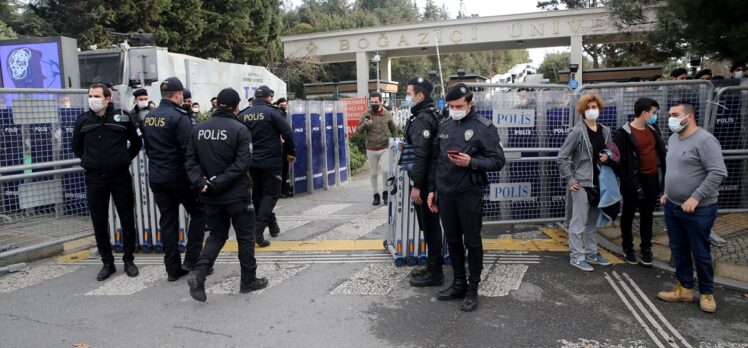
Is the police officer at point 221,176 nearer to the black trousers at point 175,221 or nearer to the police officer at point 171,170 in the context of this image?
the police officer at point 171,170

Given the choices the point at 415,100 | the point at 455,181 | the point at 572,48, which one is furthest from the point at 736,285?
the point at 572,48

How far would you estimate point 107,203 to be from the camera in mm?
5883

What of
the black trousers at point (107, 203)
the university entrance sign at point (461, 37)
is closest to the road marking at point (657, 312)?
the black trousers at point (107, 203)

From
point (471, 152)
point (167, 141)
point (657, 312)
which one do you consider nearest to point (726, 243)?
point (657, 312)

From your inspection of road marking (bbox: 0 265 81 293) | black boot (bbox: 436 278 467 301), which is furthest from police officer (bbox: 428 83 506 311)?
road marking (bbox: 0 265 81 293)

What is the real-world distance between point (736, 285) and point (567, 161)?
196cm

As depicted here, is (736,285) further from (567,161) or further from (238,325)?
(238,325)

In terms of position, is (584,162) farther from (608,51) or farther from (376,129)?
(608,51)

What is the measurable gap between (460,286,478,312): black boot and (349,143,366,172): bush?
408 inches

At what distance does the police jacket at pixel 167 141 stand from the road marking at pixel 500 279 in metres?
3.19

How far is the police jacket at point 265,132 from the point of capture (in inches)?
259

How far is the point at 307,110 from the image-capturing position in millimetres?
11312

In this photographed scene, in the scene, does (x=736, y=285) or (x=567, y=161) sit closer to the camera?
(x=736, y=285)

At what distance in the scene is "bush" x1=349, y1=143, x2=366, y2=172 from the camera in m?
15.1
